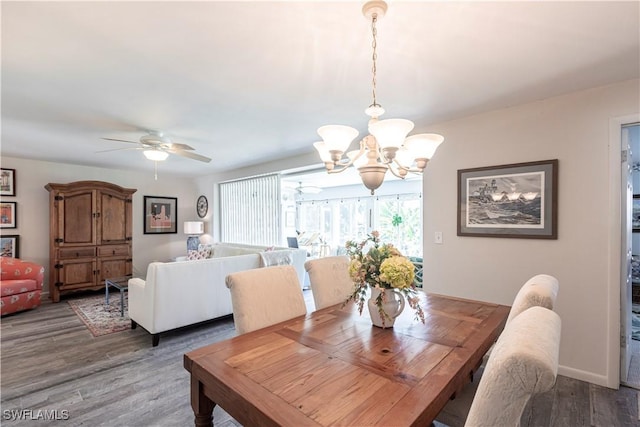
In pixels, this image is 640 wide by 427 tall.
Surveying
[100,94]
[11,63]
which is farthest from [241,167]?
[11,63]

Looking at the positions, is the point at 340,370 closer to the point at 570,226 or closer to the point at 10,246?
the point at 570,226

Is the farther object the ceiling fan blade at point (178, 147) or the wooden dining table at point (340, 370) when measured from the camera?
the ceiling fan blade at point (178, 147)

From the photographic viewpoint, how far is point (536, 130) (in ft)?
8.34

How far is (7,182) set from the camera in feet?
15.4

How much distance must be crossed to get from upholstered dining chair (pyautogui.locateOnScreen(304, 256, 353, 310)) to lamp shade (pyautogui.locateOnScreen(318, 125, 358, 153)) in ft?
2.89

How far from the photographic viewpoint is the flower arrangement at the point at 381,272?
4.78 feet

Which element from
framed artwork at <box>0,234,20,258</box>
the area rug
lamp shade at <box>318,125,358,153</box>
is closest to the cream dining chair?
lamp shade at <box>318,125,358,153</box>

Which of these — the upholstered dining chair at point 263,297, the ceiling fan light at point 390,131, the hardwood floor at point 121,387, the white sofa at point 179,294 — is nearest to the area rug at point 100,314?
the hardwood floor at point 121,387

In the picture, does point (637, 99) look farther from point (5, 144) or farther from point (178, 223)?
point (178, 223)

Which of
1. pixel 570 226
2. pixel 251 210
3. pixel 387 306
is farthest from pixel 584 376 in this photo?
pixel 251 210

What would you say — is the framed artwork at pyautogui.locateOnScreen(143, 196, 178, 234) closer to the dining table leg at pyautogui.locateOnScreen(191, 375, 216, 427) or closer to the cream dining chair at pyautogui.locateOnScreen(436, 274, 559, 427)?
the dining table leg at pyautogui.locateOnScreen(191, 375, 216, 427)

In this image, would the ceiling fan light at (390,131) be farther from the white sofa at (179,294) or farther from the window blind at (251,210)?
the window blind at (251,210)

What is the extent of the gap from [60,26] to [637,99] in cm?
369

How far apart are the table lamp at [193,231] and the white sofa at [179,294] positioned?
2.90m
